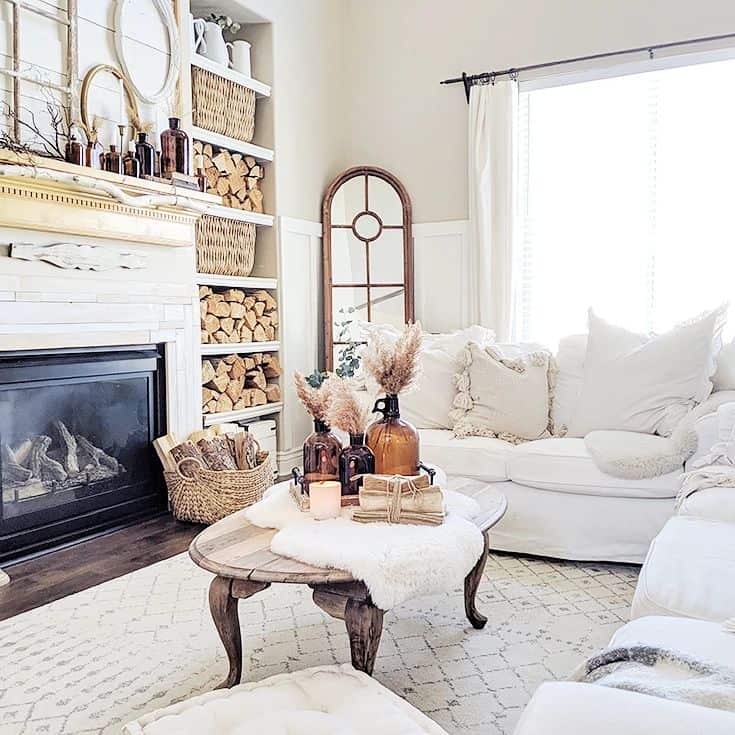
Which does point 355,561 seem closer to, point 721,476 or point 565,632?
point 565,632

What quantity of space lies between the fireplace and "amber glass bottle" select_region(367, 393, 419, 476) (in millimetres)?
1635

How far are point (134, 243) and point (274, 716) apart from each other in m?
2.60

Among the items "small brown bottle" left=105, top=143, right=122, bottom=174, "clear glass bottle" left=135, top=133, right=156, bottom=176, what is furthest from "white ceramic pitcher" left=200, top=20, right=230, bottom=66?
"small brown bottle" left=105, top=143, right=122, bottom=174

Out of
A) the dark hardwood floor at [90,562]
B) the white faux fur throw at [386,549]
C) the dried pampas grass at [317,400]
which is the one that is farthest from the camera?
the dark hardwood floor at [90,562]

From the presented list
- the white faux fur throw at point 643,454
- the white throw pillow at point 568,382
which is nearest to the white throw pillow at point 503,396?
the white throw pillow at point 568,382

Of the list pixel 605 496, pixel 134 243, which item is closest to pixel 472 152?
pixel 134 243

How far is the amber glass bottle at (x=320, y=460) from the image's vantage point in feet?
7.37

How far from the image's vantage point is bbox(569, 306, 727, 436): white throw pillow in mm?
3158

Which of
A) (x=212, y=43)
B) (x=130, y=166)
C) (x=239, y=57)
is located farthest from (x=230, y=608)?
(x=239, y=57)

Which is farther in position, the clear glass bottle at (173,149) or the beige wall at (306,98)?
the beige wall at (306,98)

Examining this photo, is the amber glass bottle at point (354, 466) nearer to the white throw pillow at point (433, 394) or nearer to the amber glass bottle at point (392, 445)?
the amber glass bottle at point (392, 445)

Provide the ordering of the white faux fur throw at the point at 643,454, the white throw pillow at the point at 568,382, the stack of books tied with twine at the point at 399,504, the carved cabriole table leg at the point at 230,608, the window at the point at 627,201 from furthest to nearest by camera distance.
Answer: the window at the point at 627,201
the white throw pillow at the point at 568,382
the white faux fur throw at the point at 643,454
the stack of books tied with twine at the point at 399,504
the carved cabriole table leg at the point at 230,608

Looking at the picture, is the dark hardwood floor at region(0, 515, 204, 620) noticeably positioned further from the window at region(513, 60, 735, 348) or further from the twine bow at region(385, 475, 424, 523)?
the window at region(513, 60, 735, 348)

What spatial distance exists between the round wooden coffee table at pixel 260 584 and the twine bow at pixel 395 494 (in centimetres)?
30
